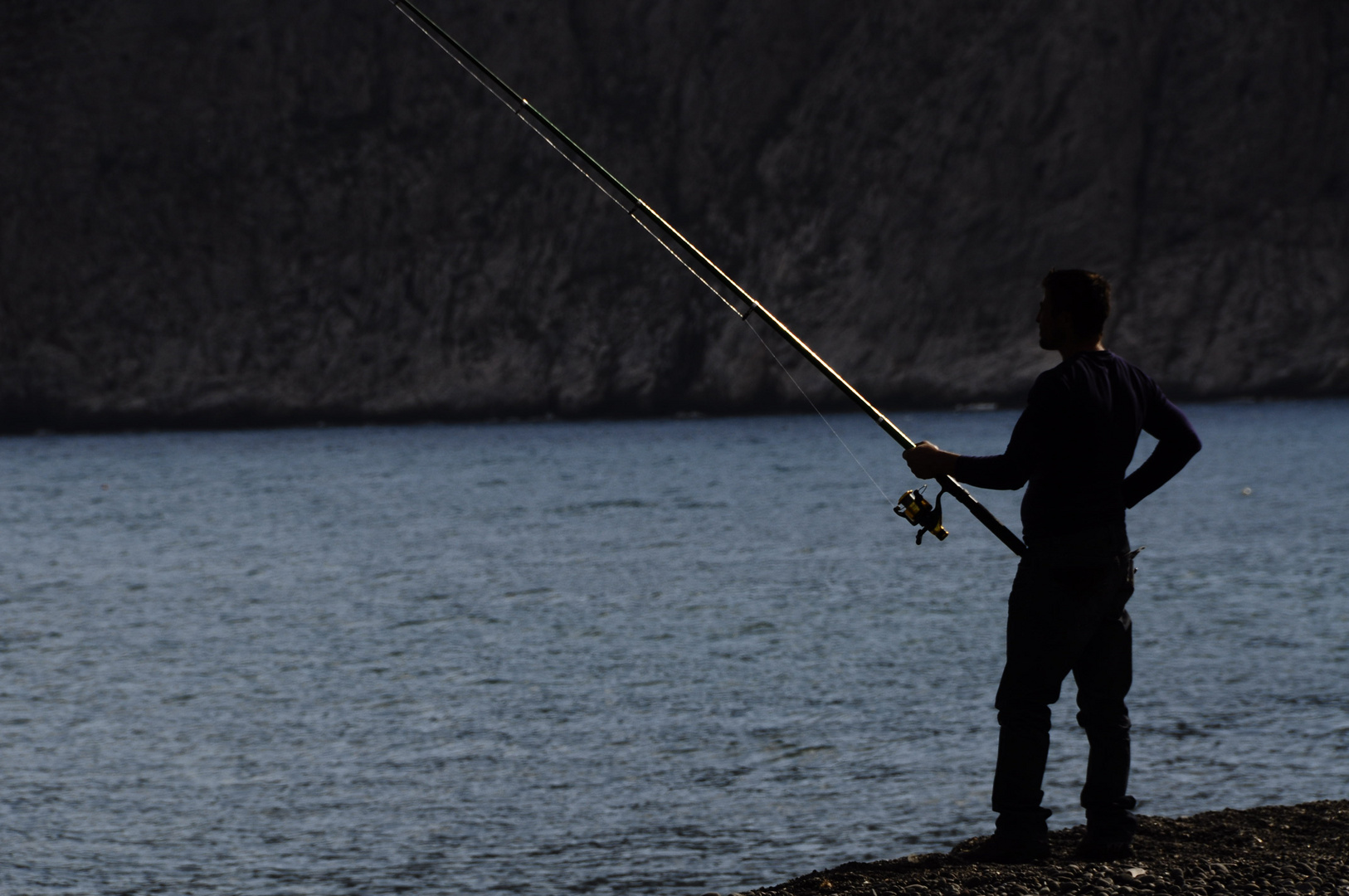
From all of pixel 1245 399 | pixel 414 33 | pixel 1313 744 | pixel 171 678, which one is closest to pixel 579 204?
pixel 414 33

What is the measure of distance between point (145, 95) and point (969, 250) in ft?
149

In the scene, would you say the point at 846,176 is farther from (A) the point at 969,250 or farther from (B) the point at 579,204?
(B) the point at 579,204

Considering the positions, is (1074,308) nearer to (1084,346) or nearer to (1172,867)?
(1084,346)

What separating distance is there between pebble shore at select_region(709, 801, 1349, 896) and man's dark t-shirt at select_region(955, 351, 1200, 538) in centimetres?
125

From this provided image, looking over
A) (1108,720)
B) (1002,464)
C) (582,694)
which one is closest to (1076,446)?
(1002,464)

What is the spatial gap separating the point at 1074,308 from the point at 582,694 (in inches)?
360

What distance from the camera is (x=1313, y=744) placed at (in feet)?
36.5

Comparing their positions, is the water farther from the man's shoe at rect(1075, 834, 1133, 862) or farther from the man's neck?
the man's neck

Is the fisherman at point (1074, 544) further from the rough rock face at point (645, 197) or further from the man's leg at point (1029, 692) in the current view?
the rough rock face at point (645, 197)

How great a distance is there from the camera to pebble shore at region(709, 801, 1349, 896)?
5.74 meters

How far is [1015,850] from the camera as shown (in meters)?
6.21

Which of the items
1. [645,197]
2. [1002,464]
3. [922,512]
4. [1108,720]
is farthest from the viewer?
[645,197]

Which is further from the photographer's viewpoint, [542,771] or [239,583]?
[239,583]

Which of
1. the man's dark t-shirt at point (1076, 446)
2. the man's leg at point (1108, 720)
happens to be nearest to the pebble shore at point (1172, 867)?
the man's leg at point (1108, 720)
